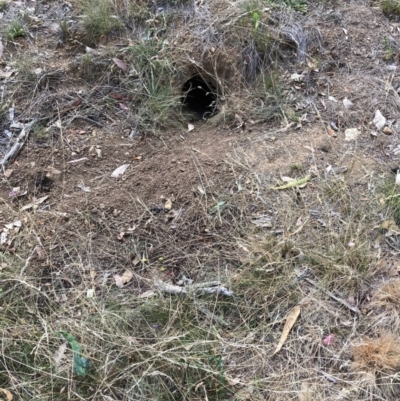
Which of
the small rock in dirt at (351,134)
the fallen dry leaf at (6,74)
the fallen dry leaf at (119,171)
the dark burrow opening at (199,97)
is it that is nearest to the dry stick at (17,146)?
the fallen dry leaf at (6,74)

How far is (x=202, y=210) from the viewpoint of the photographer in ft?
8.82

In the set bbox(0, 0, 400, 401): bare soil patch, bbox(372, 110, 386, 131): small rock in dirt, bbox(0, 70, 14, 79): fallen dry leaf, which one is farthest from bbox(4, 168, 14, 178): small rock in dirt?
bbox(372, 110, 386, 131): small rock in dirt

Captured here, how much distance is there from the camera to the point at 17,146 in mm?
2992

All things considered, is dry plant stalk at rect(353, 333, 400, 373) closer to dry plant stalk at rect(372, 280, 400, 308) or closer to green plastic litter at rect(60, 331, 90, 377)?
dry plant stalk at rect(372, 280, 400, 308)

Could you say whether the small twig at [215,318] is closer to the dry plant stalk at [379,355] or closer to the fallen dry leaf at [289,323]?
the fallen dry leaf at [289,323]

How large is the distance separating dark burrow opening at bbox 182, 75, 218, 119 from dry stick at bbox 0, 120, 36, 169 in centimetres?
100

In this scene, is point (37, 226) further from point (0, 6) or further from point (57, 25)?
point (0, 6)

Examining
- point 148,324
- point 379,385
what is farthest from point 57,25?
point 379,385

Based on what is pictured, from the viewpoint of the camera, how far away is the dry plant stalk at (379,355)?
2158 mm

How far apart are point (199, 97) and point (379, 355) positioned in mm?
2176

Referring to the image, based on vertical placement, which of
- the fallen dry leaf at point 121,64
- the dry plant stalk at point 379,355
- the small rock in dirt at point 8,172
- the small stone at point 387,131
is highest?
the fallen dry leaf at point 121,64

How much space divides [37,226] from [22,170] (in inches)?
17.2

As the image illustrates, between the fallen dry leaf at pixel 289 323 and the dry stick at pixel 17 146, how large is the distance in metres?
1.80

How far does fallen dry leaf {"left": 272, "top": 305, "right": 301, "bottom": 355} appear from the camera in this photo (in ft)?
7.49
